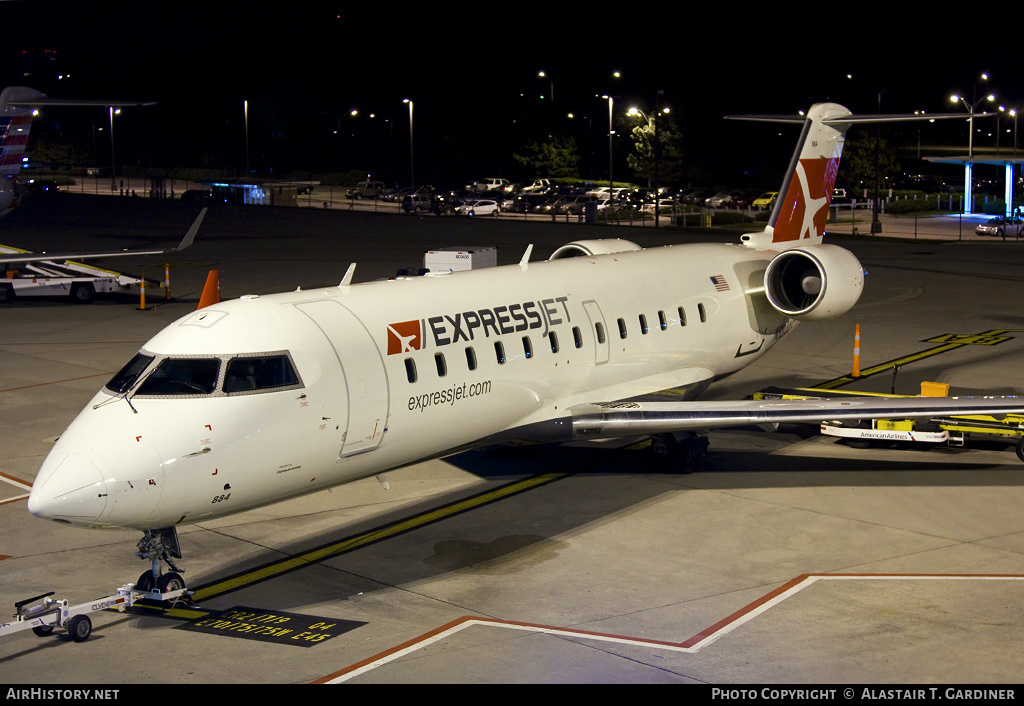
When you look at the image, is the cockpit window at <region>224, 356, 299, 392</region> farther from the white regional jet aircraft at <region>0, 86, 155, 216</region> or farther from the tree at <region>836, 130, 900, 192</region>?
the tree at <region>836, 130, 900, 192</region>

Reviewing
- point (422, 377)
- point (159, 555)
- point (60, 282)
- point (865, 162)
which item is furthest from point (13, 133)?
point (865, 162)

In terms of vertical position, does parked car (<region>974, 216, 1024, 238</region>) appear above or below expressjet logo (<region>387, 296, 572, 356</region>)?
above

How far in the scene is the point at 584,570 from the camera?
1328 cm

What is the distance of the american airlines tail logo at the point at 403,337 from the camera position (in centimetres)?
1369

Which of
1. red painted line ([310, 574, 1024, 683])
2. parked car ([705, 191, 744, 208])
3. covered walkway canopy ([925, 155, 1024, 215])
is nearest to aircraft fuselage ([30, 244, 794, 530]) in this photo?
red painted line ([310, 574, 1024, 683])

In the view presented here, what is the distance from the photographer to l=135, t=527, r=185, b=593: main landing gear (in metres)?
12.0

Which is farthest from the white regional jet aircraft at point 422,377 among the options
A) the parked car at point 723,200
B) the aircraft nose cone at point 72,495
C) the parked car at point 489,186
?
the parked car at point 489,186

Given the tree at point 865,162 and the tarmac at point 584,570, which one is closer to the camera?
the tarmac at point 584,570

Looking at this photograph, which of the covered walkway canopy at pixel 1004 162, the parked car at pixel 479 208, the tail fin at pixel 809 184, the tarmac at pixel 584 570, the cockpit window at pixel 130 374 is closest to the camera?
the tarmac at pixel 584 570

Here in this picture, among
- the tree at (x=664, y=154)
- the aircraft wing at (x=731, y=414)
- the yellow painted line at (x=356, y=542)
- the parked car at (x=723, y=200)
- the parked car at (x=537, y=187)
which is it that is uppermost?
the tree at (x=664, y=154)

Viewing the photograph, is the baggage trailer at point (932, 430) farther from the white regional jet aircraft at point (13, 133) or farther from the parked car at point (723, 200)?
the parked car at point (723, 200)

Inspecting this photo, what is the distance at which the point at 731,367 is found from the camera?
1969cm

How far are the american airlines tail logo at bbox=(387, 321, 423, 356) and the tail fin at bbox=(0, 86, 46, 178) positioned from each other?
81.3 feet
